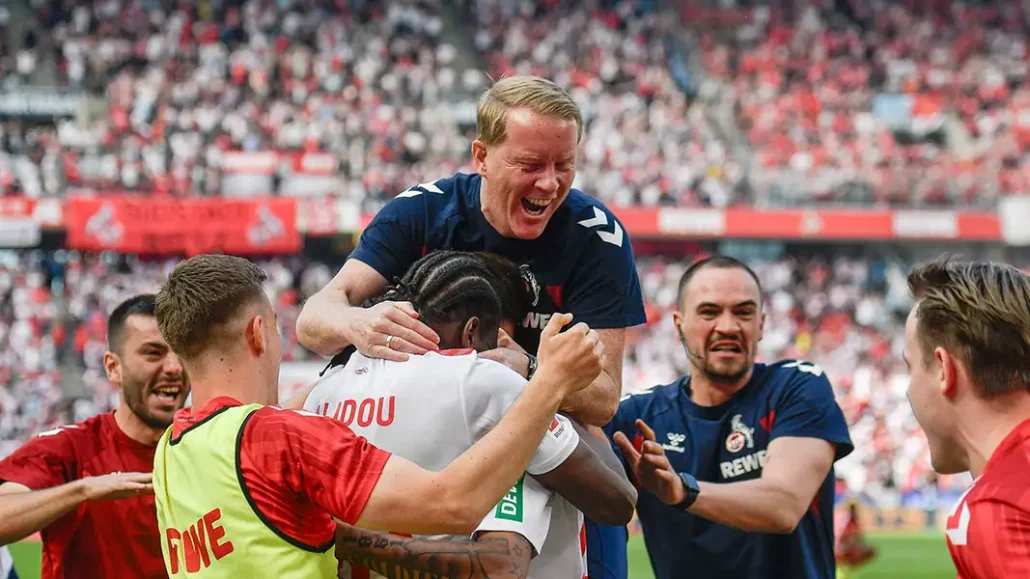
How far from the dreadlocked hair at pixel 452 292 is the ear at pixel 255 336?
513 millimetres

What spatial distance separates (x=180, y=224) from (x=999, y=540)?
23.6 metres

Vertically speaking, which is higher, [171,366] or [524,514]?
[171,366]

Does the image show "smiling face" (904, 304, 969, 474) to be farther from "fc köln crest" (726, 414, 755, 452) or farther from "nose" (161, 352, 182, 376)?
"nose" (161, 352, 182, 376)

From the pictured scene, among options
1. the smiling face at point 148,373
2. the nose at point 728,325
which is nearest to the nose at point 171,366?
the smiling face at point 148,373

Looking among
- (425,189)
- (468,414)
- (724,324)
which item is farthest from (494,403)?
(724,324)

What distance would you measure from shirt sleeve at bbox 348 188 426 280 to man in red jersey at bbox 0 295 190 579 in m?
1.21

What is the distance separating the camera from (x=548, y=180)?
420 cm

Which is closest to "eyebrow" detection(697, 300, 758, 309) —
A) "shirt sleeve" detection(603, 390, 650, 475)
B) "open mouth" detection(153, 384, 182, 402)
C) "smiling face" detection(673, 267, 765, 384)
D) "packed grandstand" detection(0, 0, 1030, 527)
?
"smiling face" detection(673, 267, 765, 384)

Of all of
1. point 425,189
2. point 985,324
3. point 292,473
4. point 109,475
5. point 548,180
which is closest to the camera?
point 292,473

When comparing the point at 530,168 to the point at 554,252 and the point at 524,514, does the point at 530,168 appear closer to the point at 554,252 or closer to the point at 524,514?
the point at 554,252

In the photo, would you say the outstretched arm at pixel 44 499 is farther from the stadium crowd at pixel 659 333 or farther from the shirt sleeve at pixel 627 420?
the stadium crowd at pixel 659 333

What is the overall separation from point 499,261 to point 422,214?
0.56 metres

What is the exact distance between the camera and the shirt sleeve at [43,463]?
4797 mm

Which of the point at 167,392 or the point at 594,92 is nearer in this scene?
the point at 167,392
